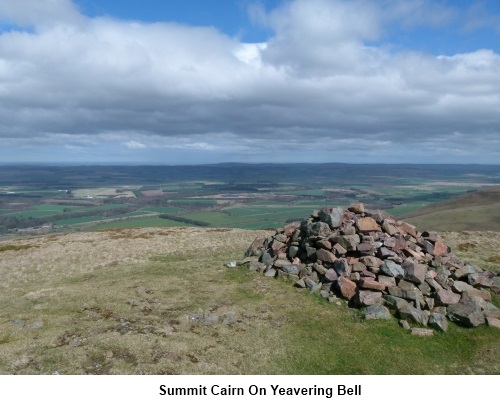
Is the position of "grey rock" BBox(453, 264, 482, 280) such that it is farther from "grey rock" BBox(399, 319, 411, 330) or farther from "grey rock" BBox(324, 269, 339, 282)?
"grey rock" BBox(324, 269, 339, 282)

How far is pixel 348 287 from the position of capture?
88.4ft

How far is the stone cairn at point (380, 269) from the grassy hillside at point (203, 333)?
46.0 inches

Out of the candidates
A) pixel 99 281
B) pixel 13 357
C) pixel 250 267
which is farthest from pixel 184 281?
pixel 13 357

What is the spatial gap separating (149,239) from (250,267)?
22.2 m

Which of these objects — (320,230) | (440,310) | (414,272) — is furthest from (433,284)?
(320,230)

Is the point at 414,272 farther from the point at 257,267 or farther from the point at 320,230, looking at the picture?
the point at 257,267

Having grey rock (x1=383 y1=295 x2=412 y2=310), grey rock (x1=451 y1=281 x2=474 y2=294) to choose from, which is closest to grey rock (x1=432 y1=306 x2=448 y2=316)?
grey rock (x1=383 y1=295 x2=412 y2=310)

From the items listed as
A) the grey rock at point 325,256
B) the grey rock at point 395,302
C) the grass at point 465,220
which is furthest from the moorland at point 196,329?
the grass at point 465,220

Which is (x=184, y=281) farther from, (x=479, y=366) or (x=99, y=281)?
(x=479, y=366)

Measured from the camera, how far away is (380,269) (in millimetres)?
27922

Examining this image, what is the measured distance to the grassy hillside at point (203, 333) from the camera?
728 inches

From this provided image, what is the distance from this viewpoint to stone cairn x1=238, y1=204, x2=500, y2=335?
79.2ft

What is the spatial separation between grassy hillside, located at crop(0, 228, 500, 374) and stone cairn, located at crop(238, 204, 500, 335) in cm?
117

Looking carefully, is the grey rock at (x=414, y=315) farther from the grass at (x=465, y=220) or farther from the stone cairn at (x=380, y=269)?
the grass at (x=465, y=220)
